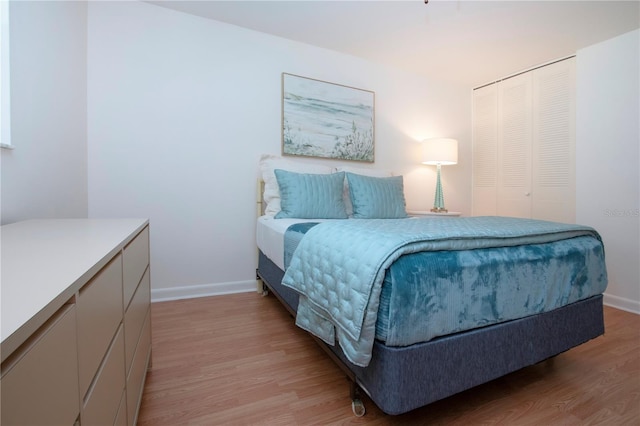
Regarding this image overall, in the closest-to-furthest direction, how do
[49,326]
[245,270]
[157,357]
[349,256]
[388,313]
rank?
[49,326] < [388,313] < [349,256] < [157,357] < [245,270]

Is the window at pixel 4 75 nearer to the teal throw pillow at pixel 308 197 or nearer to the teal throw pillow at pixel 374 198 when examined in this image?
the teal throw pillow at pixel 308 197

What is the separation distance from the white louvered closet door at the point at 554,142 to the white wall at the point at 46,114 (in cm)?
396

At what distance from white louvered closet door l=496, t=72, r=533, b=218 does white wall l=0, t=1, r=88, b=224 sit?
3950mm

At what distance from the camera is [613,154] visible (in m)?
2.40

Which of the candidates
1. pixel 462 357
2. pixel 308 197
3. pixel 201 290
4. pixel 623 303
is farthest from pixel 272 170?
pixel 623 303

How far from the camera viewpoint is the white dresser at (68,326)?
0.30m

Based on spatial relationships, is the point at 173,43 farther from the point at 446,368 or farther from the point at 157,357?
the point at 446,368

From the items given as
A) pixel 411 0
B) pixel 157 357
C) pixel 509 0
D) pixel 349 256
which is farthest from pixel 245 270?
pixel 509 0

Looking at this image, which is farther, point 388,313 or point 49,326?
point 388,313

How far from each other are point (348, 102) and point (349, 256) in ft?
7.48

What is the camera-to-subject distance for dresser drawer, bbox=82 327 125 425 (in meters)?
0.50

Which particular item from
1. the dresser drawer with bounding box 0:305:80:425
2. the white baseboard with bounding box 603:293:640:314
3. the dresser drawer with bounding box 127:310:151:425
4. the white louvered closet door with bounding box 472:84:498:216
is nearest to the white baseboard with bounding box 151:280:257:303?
the dresser drawer with bounding box 127:310:151:425

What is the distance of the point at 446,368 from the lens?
3.12 ft

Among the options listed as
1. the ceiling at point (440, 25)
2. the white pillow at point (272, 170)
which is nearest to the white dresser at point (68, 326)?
the white pillow at point (272, 170)
